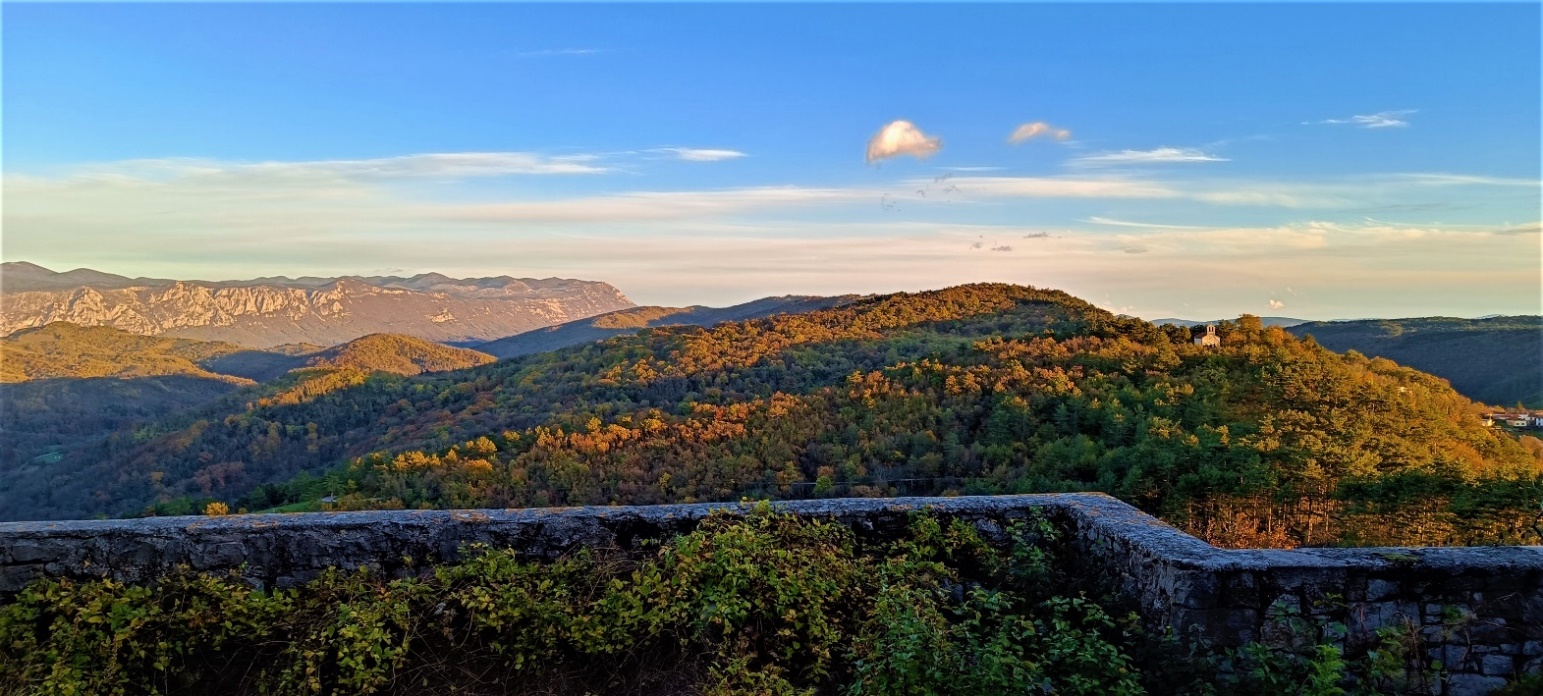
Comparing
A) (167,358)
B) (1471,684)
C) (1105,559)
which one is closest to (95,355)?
(167,358)

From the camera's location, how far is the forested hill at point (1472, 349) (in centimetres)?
3506

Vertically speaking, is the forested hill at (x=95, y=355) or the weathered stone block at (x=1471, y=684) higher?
the weathered stone block at (x=1471, y=684)

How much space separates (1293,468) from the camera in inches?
526

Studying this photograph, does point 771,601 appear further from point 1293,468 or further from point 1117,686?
point 1293,468

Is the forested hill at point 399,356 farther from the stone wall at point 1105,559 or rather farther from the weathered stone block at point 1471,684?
the weathered stone block at point 1471,684

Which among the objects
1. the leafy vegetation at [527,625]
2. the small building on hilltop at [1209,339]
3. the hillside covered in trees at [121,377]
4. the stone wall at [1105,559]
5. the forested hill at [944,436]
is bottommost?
the hillside covered in trees at [121,377]

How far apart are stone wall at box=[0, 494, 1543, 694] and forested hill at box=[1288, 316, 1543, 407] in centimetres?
3811

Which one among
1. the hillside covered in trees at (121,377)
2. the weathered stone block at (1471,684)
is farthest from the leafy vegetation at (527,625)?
the hillside covered in trees at (121,377)

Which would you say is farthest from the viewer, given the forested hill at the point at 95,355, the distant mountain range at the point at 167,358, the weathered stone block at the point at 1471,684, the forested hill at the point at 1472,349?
the distant mountain range at the point at 167,358

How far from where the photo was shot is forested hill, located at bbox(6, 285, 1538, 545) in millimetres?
12359

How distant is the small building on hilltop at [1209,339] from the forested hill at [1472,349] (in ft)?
35.0

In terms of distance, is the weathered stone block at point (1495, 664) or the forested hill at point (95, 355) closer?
the weathered stone block at point (1495, 664)

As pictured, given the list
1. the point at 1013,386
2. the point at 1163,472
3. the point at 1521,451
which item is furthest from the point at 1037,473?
the point at 1521,451

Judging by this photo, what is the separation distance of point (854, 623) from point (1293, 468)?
12.5 meters
